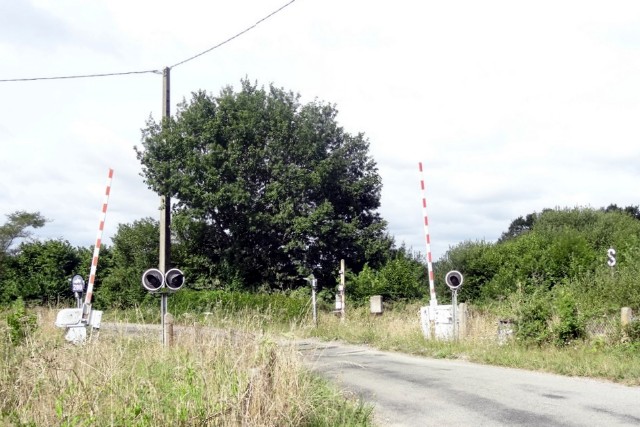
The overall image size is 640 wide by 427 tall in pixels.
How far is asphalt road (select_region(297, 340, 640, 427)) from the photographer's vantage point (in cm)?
777

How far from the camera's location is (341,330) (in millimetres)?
19188

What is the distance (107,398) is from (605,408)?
223 inches

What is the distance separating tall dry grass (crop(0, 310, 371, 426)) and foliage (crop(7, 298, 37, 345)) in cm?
56

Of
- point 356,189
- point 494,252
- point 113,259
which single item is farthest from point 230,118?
point 494,252

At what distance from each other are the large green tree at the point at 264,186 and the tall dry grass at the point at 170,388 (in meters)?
24.0

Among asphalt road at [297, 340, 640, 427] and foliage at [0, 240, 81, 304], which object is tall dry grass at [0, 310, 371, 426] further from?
foliage at [0, 240, 81, 304]

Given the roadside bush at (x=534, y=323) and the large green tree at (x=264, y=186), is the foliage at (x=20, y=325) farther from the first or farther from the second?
the large green tree at (x=264, y=186)

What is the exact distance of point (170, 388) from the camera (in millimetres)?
6684

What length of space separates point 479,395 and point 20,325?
6.34m

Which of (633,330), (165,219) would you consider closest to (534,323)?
(633,330)

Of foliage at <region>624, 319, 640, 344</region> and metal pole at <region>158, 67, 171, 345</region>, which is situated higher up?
metal pole at <region>158, 67, 171, 345</region>

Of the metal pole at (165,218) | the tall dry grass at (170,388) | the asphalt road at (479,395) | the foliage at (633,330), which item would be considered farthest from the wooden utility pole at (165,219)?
A: the tall dry grass at (170,388)

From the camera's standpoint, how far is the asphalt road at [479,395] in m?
7.77

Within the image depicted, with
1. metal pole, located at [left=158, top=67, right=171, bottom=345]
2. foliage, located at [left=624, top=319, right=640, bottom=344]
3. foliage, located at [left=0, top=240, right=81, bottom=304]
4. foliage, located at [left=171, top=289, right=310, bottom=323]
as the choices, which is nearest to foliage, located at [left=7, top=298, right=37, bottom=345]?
foliage, located at [left=624, top=319, right=640, bottom=344]
